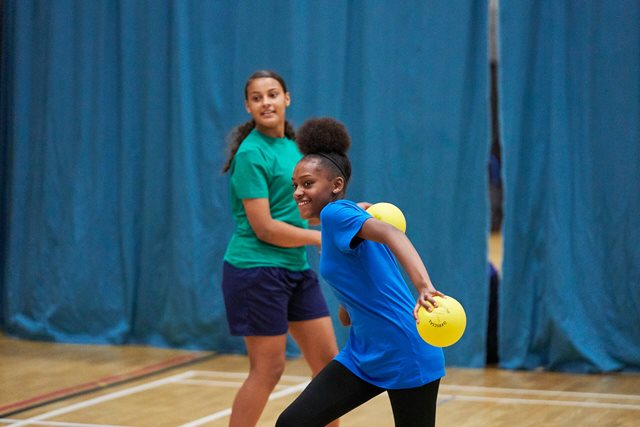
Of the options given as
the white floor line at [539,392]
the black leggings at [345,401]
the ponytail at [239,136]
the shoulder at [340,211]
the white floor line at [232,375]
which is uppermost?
the ponytail at [239,136]

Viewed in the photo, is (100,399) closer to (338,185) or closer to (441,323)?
(338,185)

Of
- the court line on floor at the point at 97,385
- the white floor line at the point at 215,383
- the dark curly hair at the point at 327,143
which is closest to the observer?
the dark curly hair at the point at 327,143

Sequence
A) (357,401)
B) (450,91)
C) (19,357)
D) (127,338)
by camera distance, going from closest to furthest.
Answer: (357,401)
(450,91)
(19,357)
(127,338)

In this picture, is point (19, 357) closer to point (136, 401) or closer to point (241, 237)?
point (136, 401)

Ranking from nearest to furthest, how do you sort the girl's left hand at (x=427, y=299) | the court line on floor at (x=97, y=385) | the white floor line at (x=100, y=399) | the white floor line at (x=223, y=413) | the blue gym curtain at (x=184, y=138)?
the girl's left hand at (x=427, y=299) < the white floor line at (x=223, y=413) < the white floor line at (x=100, y=399) < the court line on floor at (x=97, y=385) < the blue gym curtain at (x=184, y=138)

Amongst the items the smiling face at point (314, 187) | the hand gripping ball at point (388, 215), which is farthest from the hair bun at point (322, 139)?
the hand gripping ball at point (388, 215)

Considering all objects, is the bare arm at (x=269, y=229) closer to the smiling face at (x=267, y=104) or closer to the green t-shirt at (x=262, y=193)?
the green t-shirt at (x=262, y=193)

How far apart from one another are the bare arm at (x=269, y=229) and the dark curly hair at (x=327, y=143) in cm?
69

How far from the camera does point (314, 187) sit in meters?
3.19

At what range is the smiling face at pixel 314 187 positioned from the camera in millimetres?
3178

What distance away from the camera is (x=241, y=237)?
4.12 metres

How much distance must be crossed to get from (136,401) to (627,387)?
2.86 metres

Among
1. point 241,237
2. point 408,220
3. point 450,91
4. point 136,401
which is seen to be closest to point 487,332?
point 408,220

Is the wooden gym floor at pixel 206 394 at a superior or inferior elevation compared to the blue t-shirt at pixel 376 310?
inferior
